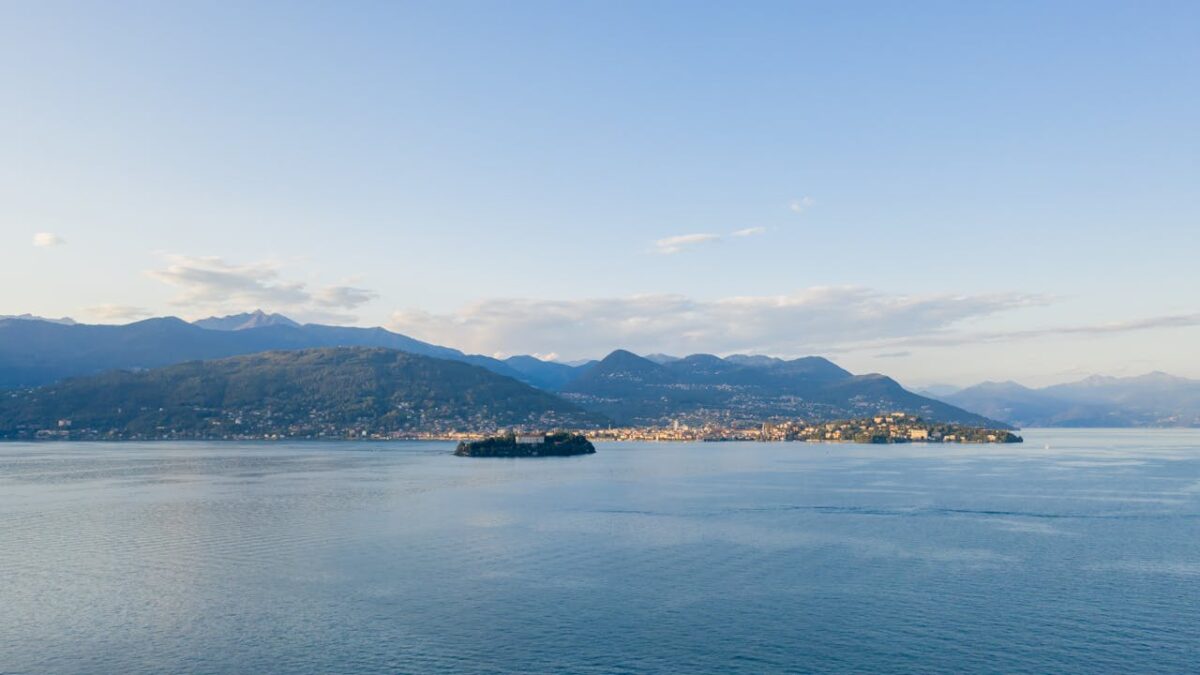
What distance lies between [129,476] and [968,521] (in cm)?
15515

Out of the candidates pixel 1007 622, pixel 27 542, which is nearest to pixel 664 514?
pixel 1007 622

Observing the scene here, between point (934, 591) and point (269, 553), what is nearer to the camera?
point (934, 591)

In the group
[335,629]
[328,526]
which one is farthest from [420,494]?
[335,629]

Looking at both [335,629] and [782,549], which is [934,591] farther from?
[335,629]

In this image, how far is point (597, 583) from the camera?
6375 cm

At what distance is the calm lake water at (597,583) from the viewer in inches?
1823

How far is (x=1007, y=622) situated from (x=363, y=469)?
15662 cm

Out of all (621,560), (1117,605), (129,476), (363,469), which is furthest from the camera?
(363,469)

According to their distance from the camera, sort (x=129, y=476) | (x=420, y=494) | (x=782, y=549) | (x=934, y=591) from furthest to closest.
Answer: (x=129, y=476) < (x=420, y=494) < (x=782, y=549) < (x=934, y=591)

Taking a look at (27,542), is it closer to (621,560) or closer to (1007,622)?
(621,560)

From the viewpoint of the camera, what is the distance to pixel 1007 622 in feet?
171

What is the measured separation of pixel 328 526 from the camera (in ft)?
308

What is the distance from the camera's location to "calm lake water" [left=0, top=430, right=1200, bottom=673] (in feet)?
152

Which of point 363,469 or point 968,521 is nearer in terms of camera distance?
point 968,521
